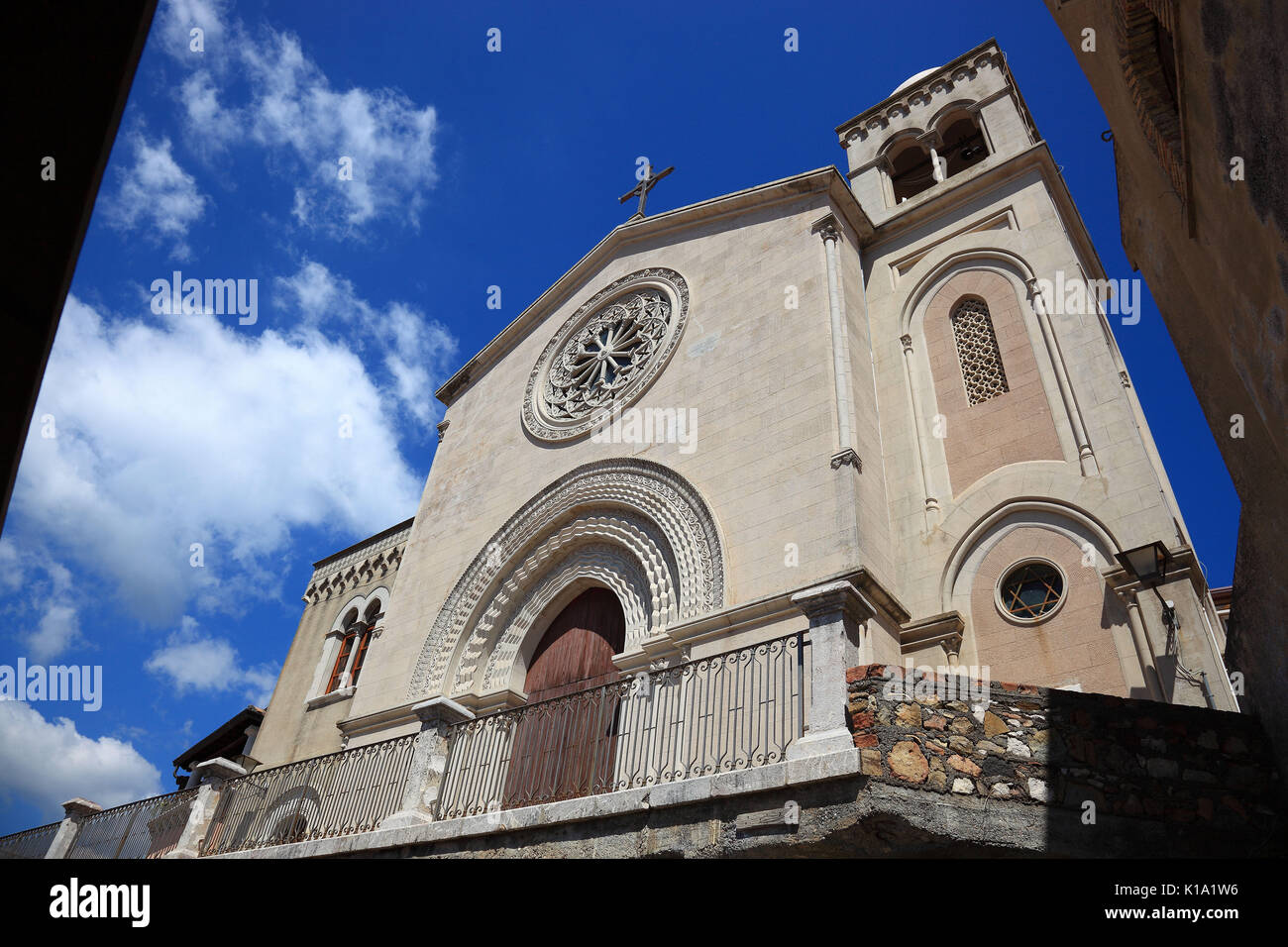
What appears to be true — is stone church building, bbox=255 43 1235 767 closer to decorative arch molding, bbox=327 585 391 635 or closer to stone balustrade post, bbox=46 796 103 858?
decorative arch molding, bbox=327 585 391 635

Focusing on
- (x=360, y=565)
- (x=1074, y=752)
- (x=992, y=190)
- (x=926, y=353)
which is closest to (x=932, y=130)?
(x=992, y=190)

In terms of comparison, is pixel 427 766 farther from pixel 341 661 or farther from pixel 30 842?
pixel 30 842

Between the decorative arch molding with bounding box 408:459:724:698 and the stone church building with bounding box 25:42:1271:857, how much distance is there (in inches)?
1.8

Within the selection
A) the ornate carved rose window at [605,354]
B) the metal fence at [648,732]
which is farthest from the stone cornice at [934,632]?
the ornate carved rose window at [605,354]

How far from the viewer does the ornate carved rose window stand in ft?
43.1

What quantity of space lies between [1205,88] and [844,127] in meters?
11.9

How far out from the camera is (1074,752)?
536cm

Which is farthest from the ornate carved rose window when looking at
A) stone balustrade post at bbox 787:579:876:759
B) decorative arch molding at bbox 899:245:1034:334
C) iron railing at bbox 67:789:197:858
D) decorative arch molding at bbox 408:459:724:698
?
iron railing at bbox 67:789:197:858

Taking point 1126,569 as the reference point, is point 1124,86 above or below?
above

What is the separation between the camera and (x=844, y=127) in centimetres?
1547

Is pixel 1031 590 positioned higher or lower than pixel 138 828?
higher

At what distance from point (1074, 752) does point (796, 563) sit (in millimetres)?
3859
